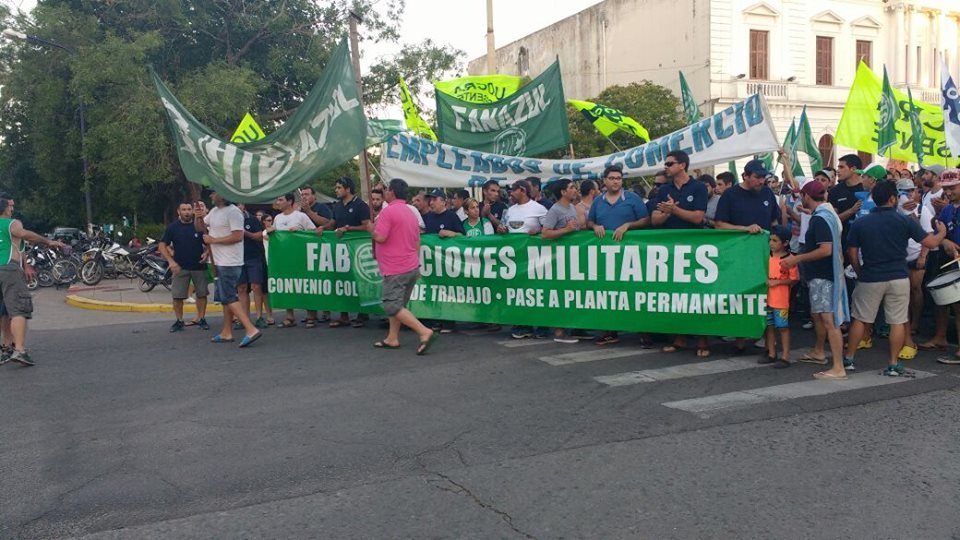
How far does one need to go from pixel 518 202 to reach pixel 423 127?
8.66m

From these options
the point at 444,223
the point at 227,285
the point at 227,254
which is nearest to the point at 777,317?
the point at 444,223

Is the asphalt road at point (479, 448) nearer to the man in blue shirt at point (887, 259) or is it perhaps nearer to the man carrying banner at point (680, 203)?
the man carrying banner at point (680, 203)

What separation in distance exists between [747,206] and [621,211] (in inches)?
49.4

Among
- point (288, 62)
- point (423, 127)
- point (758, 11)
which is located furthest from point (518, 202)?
point (758, 11)

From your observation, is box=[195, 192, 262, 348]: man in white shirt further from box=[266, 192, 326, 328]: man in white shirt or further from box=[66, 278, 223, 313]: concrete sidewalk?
box=[66, 278, 223, 313]: concrete sidewalk

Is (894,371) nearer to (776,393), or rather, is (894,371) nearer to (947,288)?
(947,288)

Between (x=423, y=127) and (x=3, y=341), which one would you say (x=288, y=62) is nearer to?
(x=423, y=127)

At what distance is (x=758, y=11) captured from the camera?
34969mm

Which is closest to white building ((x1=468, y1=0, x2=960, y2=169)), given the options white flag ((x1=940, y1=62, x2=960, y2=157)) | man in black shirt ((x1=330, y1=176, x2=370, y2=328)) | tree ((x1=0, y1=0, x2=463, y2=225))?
tree ((x1=0, y1=0, x2=463, y2=225))

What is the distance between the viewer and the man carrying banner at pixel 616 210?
7980mm

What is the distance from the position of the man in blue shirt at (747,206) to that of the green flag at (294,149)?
402 cm

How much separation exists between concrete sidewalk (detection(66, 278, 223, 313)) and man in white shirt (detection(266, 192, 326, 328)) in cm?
302

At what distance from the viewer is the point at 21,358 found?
773 cm

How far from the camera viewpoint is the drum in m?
7.14
